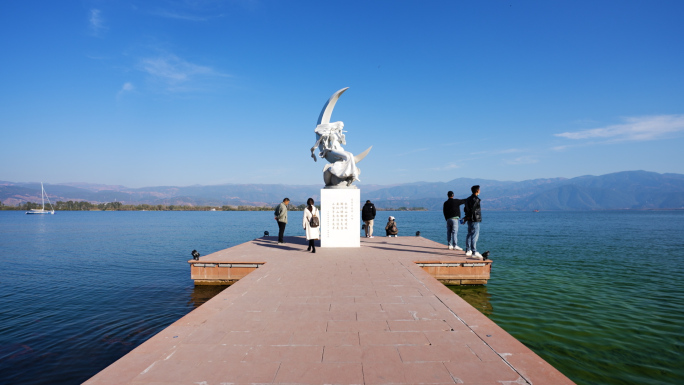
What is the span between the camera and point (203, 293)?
11062 millimetres

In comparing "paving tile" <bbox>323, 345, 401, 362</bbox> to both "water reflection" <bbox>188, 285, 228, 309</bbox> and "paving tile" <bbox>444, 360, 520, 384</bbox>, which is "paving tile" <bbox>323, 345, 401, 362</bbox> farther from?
"water reflection" <bbox>188, 285, 228, 309</bbox>

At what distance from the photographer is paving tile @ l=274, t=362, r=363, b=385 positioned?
3570 millimetres

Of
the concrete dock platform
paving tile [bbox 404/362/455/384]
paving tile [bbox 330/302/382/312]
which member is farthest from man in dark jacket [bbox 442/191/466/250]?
paving tile [bbox 404/362/455/384]

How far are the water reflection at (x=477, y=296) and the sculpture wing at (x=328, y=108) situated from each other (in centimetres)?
851

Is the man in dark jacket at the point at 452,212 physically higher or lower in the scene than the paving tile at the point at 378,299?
higher

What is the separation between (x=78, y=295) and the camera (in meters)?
12.0

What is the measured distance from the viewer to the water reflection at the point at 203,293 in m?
10.6

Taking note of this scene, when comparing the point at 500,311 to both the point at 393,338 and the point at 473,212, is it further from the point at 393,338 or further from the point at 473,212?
the point at 393,338

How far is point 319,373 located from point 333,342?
853 millimetres

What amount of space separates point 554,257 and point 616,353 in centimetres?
1443

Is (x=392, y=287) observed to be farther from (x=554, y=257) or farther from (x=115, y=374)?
(x=554, y=257)

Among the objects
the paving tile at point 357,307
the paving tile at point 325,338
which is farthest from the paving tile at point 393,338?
the paving tile at point 357,307

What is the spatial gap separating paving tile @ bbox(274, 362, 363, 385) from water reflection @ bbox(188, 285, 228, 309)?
25.1 ft

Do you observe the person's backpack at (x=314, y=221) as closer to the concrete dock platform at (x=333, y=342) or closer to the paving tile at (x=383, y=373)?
the concrete dock platform at (x=333, y=342)
